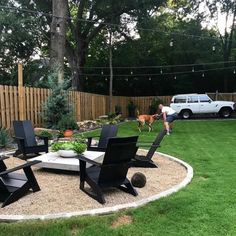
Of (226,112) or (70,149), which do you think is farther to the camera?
(226,112)

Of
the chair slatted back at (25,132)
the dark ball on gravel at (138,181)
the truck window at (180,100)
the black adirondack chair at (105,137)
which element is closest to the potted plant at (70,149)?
the black adirondack chair at (105,137)

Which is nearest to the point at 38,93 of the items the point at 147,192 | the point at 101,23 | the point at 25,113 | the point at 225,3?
the point at 25,113

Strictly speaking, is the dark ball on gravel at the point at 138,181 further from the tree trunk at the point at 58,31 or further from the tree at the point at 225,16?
the tree at the point at 225,16

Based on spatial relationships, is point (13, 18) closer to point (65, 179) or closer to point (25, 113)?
point (25, 113)

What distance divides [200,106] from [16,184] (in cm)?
2158

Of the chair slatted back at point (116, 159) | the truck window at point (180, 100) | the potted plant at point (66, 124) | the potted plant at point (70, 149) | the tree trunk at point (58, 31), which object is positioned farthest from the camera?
the truck window at point (180, 100)

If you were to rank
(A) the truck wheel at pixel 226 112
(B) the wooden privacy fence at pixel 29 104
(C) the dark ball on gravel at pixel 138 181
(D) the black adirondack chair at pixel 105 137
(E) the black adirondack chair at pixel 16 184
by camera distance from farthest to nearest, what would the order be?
(A) the truck wheel at pixel 226 112 < (B) the wooden privacy fence at pixel 29 104 < (D) the black adirondack chair at pixel 105 137 < (C) the dark ball on gravel at pixel 138 181 < (E) the black adirondack chair at pixel 16 184

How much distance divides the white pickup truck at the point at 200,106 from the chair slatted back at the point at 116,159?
20.9 m

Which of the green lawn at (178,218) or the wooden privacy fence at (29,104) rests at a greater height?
the wooden privacy fence at (29,104)

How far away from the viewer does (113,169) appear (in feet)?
17.5

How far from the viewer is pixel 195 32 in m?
31.0

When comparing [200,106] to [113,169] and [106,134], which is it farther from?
[113,169]

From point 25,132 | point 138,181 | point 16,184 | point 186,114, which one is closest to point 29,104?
point 25,132

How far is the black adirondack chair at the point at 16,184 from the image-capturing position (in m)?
5.07
